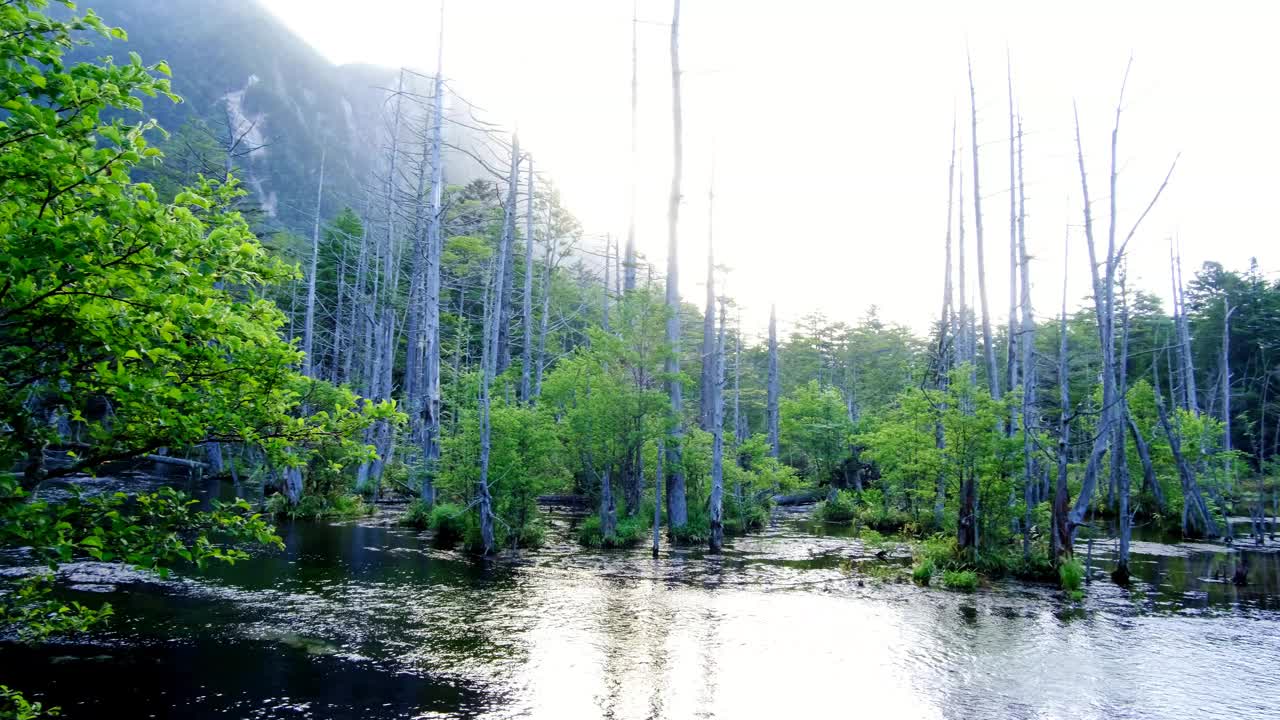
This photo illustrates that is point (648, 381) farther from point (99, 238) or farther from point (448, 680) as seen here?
point (99, 238)

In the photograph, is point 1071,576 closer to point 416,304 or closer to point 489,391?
point 489,391

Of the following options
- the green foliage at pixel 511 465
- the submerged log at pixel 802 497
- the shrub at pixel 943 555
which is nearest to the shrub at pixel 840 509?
the submerged log at pixel 802 497

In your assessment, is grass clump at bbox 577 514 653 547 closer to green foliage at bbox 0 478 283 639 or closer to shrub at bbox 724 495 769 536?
shrub at bbox 724 495 769 536

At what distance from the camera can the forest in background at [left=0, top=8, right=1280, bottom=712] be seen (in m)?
3.05

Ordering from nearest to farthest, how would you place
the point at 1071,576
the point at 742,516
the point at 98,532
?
the point at 98,532, the point at 1071,576, the point at 742,516

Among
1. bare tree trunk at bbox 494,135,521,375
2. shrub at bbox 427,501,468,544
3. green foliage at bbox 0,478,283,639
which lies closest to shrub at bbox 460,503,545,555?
shrub at bbox 427,501,468,544

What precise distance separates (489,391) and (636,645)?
36.4 ft

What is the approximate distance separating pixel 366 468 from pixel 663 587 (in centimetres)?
1976

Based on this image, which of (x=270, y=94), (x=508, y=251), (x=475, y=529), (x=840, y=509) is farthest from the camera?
(x=270, y=94)

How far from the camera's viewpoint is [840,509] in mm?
27000

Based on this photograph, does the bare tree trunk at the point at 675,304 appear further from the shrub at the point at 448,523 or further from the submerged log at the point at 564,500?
the submerged log at the point at 564,500

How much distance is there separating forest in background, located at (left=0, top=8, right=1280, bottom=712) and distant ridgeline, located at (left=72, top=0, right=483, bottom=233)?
31761mm

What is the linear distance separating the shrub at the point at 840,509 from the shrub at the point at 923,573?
485 inches

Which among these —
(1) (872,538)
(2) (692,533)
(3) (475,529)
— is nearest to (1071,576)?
(1) (872,538)
